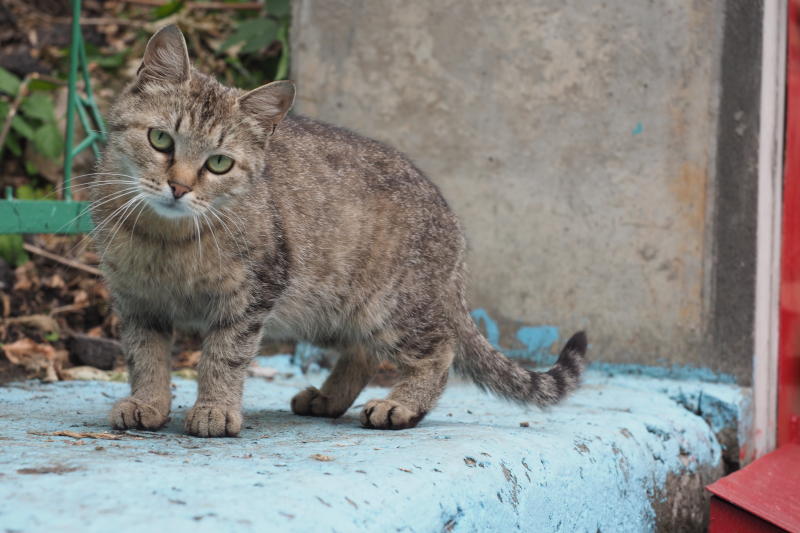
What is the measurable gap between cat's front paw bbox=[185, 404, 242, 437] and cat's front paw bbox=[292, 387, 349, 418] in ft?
2.38

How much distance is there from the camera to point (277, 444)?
104 inches

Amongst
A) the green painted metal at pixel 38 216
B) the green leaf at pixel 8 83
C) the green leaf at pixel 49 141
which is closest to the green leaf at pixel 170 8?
the green leaf at pixel 8 83

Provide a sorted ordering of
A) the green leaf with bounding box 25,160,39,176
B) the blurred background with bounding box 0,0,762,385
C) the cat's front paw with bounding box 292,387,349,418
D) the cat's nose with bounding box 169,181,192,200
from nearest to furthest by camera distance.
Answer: the cat's nose with bounding box 169,181,192,200 < the cat's front paw with bounding box 292,387,349,418 < the blurred background with bounding box 0,0,762,385 < the green leaf with bounding box 25,160,39,176

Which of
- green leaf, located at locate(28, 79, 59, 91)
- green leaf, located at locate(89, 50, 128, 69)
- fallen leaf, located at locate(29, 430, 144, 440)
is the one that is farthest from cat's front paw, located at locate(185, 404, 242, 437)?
green leaf, located at locate(89, 50, 128, 69)

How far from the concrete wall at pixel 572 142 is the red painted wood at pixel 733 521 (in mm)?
1095

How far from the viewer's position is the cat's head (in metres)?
2.72

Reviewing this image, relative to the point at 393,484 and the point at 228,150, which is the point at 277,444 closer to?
the point at 393,484

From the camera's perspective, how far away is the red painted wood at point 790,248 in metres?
4.47

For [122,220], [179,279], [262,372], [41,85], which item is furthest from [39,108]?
[179,279]

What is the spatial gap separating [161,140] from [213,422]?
863 mm

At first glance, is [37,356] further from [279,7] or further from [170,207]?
[279,7]

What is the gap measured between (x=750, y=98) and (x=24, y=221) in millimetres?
3198

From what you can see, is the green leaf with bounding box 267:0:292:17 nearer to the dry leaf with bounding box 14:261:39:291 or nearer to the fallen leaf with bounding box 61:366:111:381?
the dry leaf with bounding box 14:261:39:291

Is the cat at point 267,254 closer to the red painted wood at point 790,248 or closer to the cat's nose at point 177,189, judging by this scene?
the cat's nose at point 177,189
